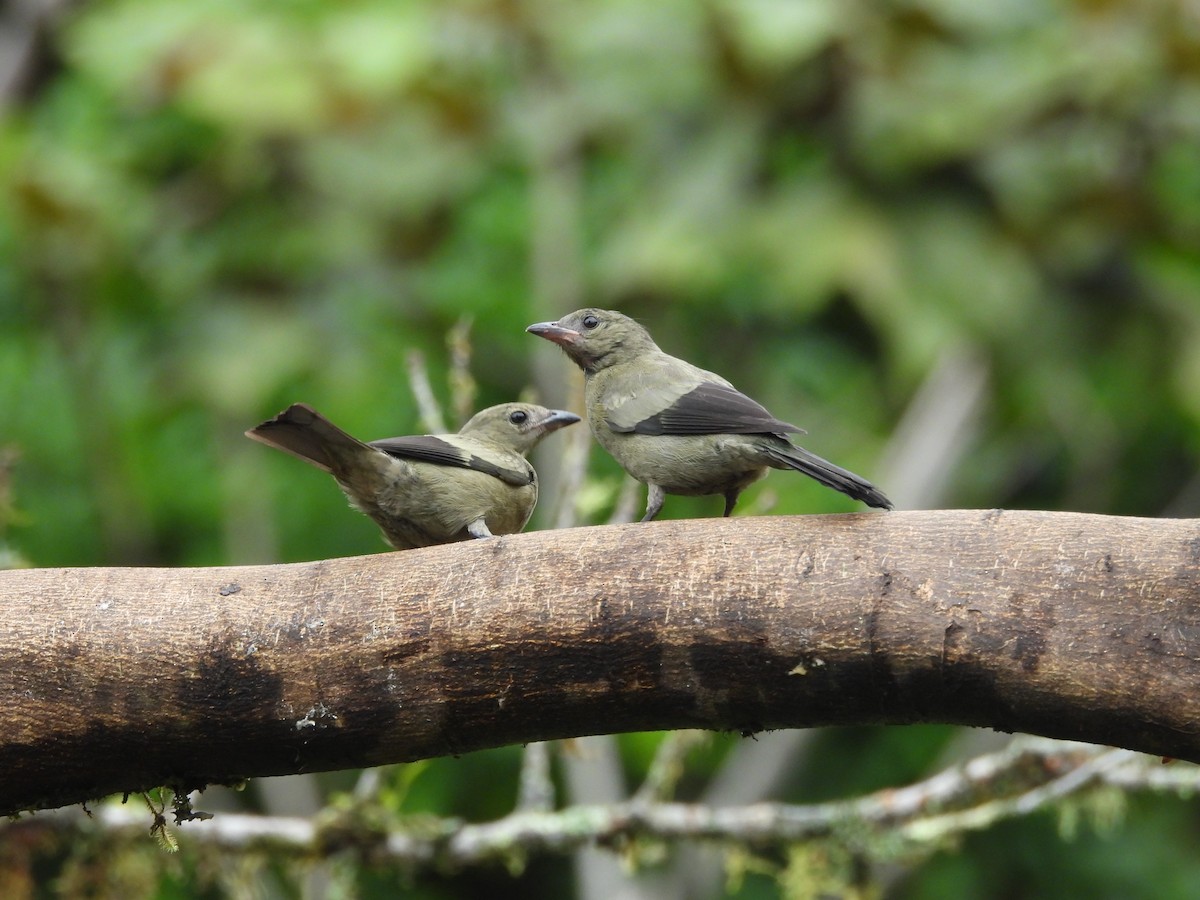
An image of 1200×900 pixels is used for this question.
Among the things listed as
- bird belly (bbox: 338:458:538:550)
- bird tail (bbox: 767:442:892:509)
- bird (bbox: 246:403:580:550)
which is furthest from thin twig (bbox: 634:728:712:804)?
bird tail (bbox: 767:442:892:509)

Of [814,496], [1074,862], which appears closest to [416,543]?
[814,496]

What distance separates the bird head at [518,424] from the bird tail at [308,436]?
0.64 meters

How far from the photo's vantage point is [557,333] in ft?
13.1

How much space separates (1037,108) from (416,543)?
5024 millimetres

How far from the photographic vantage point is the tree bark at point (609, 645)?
101 inches

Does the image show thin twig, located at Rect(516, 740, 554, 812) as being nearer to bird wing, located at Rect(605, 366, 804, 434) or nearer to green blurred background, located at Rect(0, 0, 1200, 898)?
bird wing, located at Rect(605, 366, 804, 434)

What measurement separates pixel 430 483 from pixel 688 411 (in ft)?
2.36

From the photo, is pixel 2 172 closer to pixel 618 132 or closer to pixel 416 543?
pixel 618 132

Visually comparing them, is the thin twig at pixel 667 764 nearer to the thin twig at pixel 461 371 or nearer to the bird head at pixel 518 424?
the bird head at pixel 518 424

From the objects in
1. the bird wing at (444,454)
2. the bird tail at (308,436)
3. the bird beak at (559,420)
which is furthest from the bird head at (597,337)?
the bird tail at (308,436)

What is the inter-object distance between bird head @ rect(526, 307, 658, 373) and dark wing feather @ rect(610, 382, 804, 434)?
52cm

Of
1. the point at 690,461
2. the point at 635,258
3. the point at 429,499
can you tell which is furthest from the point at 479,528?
the point at 635,258

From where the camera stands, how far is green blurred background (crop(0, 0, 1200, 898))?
23.8 feet

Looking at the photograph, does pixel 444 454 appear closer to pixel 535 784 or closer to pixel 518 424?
pixel 518 424
